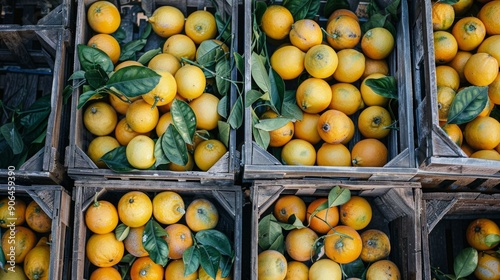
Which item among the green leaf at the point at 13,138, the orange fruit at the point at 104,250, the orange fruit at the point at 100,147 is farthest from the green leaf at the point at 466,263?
the green leaf at the point at 13,138

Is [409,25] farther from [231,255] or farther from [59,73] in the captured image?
[59,73]

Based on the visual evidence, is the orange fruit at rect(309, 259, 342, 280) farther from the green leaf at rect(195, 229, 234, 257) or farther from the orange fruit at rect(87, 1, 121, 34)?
the orange fruit at rect(87, 1, 121, 34)

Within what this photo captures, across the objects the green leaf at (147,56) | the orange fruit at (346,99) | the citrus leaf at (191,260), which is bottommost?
the citrus leaf at (191,260)

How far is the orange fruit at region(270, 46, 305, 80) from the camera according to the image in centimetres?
250

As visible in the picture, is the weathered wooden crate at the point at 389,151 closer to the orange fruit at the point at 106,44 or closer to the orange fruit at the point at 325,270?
the orange fruit at the point at 325,270

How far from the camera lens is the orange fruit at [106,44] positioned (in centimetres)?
257

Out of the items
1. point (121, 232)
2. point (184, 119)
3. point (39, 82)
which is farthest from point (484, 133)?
point (39, 82)

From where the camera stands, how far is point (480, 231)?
8.98ft

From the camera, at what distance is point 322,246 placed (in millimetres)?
2467

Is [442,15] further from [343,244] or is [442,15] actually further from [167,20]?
[167,20]

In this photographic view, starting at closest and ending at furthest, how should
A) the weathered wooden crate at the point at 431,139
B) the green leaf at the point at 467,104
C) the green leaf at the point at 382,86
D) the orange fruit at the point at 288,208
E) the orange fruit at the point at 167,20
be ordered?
the weathered wooden crate at the point at 431,139, the green leaf at the point at 467,104, the green leaf at the point at 382,86, the orange fruit at the point at 288,208, the orange fruit at the point at 167,20

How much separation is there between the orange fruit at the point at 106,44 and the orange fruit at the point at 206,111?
1.62ft

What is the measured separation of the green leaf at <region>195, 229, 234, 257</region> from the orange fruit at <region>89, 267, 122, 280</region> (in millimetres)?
419

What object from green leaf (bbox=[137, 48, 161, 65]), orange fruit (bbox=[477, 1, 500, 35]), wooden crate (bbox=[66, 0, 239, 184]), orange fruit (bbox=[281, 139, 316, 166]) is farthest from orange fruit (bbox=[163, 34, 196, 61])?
orange fruit (bbox=[477, 1, 500, 35])
